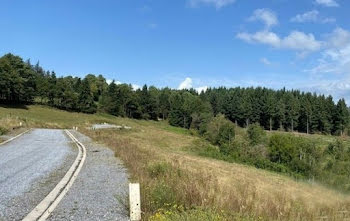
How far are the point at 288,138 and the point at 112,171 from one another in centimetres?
8491

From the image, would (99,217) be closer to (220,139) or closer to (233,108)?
(220,139)

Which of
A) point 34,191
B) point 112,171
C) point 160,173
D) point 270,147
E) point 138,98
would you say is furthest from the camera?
point 138,98

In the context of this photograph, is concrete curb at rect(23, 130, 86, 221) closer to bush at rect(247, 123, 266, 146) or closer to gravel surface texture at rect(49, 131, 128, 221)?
gravel surface texture at rect(49, 131, 128, 221)

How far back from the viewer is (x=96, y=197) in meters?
10.8

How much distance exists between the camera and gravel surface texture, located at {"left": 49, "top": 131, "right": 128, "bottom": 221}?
29.0 ft

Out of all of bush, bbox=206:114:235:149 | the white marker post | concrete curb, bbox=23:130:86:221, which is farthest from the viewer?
bush, bbox=206:114:235:149

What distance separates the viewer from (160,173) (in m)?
14.4

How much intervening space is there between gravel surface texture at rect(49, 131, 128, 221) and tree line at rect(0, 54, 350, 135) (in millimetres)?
106629

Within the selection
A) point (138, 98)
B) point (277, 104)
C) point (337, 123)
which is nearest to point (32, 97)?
point (138, 98)

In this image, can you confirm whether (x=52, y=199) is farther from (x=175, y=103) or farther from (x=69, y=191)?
(x=175, y=103)

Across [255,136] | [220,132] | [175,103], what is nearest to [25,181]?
[220,132]

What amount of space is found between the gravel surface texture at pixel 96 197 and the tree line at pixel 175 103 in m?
107

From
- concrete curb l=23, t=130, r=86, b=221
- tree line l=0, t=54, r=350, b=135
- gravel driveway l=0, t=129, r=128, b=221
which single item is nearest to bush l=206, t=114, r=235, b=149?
tree line l=0, t=54, r=350, b=135

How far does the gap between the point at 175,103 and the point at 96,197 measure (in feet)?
465
